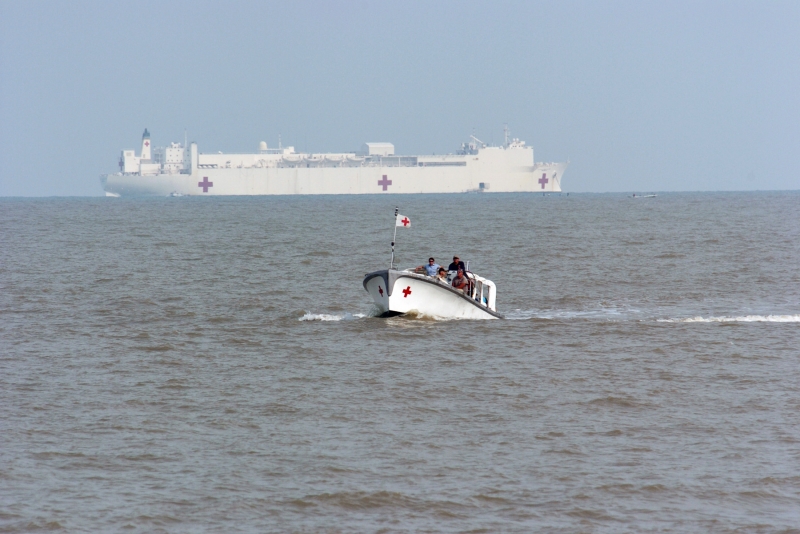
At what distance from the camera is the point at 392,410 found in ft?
35.2

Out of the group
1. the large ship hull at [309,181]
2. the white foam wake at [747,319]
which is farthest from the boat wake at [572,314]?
the large ship hull at [309,181]

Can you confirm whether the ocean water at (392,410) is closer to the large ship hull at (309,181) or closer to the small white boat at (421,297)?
the small white boat at (421,297)

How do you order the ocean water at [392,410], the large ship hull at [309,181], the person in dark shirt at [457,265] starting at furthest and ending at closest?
the large ship hull at [309,181], the person in dark shirt at [457,265], the ocean water at [392,410]

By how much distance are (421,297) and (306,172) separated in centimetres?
13648

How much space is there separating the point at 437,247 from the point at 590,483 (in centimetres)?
2975

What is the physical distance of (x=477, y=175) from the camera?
16100 cm

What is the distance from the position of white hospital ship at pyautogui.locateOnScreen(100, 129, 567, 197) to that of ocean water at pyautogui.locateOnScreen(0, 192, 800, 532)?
129 m

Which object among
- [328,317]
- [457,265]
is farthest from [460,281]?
[328,317]

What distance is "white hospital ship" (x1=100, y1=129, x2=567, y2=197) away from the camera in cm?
15212

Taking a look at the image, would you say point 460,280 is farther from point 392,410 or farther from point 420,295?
point 392,410

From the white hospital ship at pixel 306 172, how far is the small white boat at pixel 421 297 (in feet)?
441

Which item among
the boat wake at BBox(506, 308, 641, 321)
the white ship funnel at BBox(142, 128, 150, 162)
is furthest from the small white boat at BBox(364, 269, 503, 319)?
the white ship funnel at BBox(142, 128, 150, 162)

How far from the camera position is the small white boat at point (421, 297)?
1698 cm

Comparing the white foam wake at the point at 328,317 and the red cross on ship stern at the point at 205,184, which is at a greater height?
the red cross on ship stern at the point at 205,184
